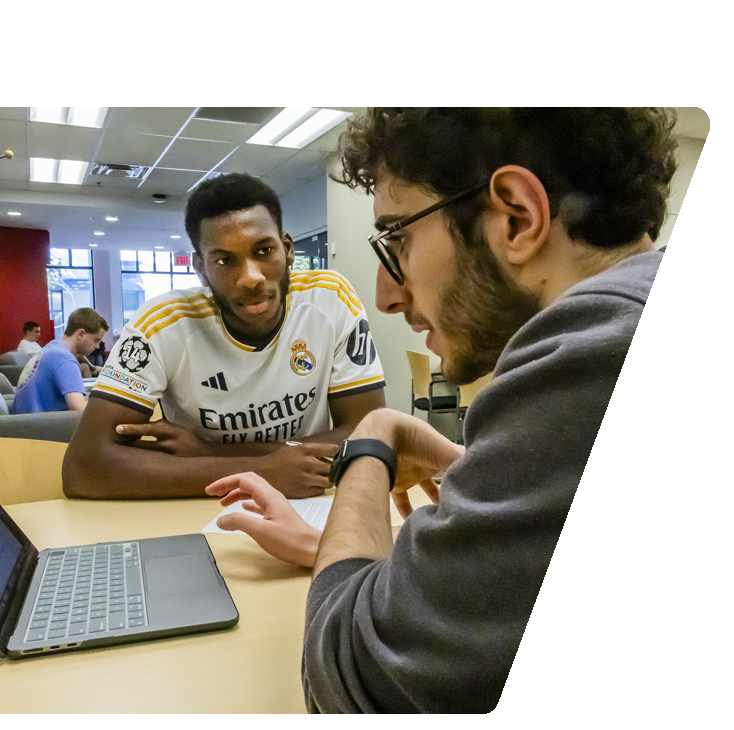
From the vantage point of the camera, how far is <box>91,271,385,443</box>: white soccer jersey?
4.12ft

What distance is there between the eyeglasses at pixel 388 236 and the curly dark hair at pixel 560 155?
0.6 inches

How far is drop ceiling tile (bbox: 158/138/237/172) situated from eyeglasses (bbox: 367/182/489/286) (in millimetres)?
3571

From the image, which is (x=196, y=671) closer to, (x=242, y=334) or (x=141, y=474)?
(x=141, y=474)

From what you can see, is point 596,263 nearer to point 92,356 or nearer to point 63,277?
point 92,356

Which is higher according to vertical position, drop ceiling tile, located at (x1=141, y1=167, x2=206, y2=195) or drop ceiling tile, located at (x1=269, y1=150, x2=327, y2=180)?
drop ceiling tile, located at (x1=141, y1=167, x2=206, y2=195)

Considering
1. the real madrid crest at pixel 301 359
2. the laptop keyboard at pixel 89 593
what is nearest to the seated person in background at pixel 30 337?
the real madrid crest at pixel 301 359

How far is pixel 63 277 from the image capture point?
24.7 ft

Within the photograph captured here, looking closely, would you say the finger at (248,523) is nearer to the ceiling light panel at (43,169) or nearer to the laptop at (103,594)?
the laptop at (103,594)

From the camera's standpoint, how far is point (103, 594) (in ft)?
2.00

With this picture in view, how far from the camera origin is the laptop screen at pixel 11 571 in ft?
1.74

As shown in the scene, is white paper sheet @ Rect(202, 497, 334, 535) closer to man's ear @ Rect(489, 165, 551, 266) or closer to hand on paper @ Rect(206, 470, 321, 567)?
hand on paper @ Rect(206, 470, 321, 567)

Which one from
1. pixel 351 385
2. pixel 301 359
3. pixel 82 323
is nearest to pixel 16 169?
pixel 82 323

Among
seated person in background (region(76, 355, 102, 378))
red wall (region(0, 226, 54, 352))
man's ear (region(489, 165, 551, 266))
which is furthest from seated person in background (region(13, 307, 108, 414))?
red wall (region(0, 226, 54, 352))

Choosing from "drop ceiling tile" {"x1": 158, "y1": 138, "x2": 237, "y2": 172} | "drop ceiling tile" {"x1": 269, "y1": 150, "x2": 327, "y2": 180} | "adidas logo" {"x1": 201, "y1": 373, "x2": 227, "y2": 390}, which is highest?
"drop ceiling tile" {"x1": 158, "y1": 138, "x2": 237, "y2": 172}
